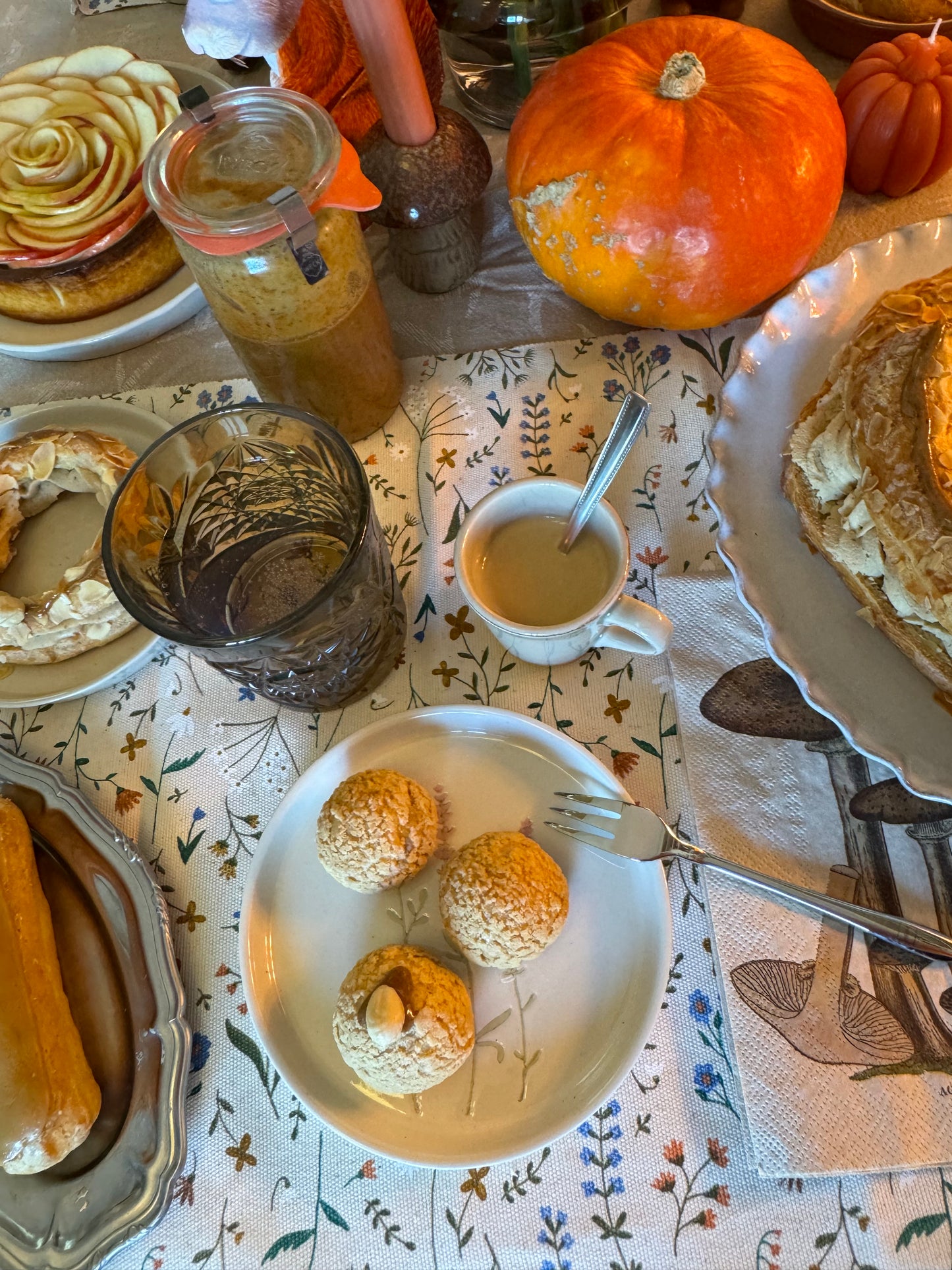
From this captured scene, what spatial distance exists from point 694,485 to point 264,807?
1.80 feet

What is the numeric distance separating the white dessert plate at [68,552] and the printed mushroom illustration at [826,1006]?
2.11 ft

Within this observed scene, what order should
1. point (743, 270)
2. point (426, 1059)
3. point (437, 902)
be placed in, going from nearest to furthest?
point (426, 1059) < point (437, 902) < point (743, 270)

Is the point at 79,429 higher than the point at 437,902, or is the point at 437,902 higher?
the point at 79,429

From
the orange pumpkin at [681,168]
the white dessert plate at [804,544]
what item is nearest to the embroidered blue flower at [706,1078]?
the white dessert plate at [804,544]

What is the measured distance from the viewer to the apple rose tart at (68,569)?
0.80 meters

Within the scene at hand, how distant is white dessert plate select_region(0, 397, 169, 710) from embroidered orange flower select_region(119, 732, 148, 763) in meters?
0.06

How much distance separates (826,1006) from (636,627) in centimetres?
33

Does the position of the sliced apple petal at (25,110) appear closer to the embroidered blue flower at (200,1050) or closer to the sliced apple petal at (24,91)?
the sliced apple petal at (24,91)

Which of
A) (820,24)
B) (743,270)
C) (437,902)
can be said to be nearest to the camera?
(437,902)

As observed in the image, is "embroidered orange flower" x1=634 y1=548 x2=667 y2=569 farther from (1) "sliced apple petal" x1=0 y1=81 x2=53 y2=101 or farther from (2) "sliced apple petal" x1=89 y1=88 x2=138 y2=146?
(1) "sliced apple petal" x1=0 y1=81 x2=53 y2=101

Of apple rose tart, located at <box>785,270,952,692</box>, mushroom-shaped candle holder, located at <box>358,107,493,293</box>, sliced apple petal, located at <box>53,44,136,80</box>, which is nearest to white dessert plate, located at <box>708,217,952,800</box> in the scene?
apple rose tart, located at <box>785,270,952,692</box>

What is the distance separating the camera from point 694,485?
2.88ft

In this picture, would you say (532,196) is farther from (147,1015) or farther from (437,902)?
(147,1015)

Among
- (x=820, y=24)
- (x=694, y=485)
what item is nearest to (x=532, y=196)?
(x=694, y=485)
